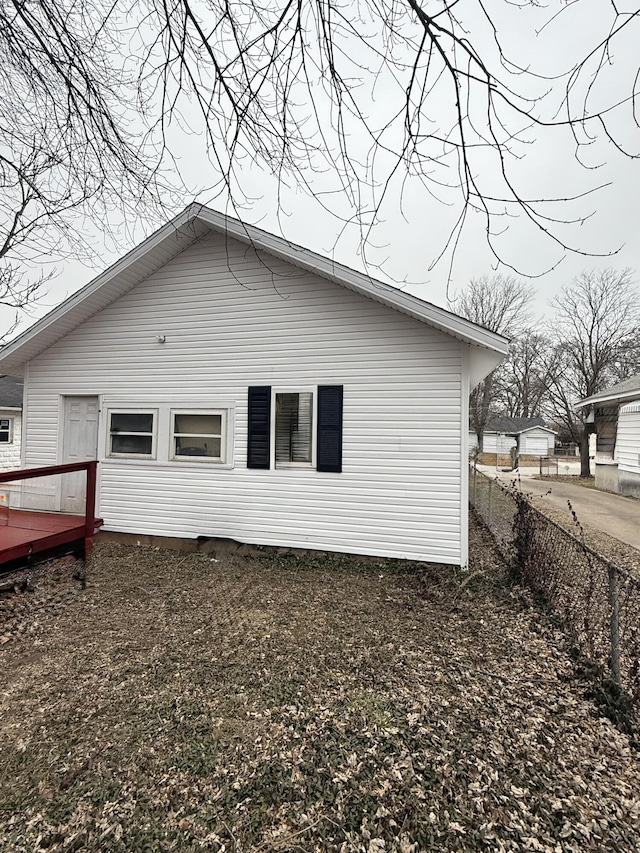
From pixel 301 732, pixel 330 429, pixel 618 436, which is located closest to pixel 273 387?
pixel 330 429

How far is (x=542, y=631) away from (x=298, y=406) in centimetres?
422

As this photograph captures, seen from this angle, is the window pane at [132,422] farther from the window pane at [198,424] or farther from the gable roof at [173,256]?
the gable roof at [173,256]

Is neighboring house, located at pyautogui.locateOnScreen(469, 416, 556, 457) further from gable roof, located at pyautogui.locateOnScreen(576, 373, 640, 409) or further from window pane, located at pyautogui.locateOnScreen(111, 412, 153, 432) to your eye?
window pane, located at pyautogui.locateOnScreen(111, 412, 153, 432)

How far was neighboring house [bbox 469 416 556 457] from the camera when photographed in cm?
3591

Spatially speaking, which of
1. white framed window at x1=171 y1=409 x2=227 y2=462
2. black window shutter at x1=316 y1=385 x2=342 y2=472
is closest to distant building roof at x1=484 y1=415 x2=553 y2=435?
black window shutter at x1=316 y1=385 x2=342 y2=472

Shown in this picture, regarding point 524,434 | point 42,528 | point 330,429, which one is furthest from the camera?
point 524,434

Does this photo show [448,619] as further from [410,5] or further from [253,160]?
[410,5]

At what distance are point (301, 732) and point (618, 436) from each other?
16.4m

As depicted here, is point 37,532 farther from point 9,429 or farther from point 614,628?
point 9,429

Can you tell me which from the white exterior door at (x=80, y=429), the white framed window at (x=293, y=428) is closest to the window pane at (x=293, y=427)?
the white framed window at (x=293, y=428)

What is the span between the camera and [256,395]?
6539 millimetres

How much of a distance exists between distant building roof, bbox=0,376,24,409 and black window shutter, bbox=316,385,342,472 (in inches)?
609

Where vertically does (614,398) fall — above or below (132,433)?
above

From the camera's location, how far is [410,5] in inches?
82.9
